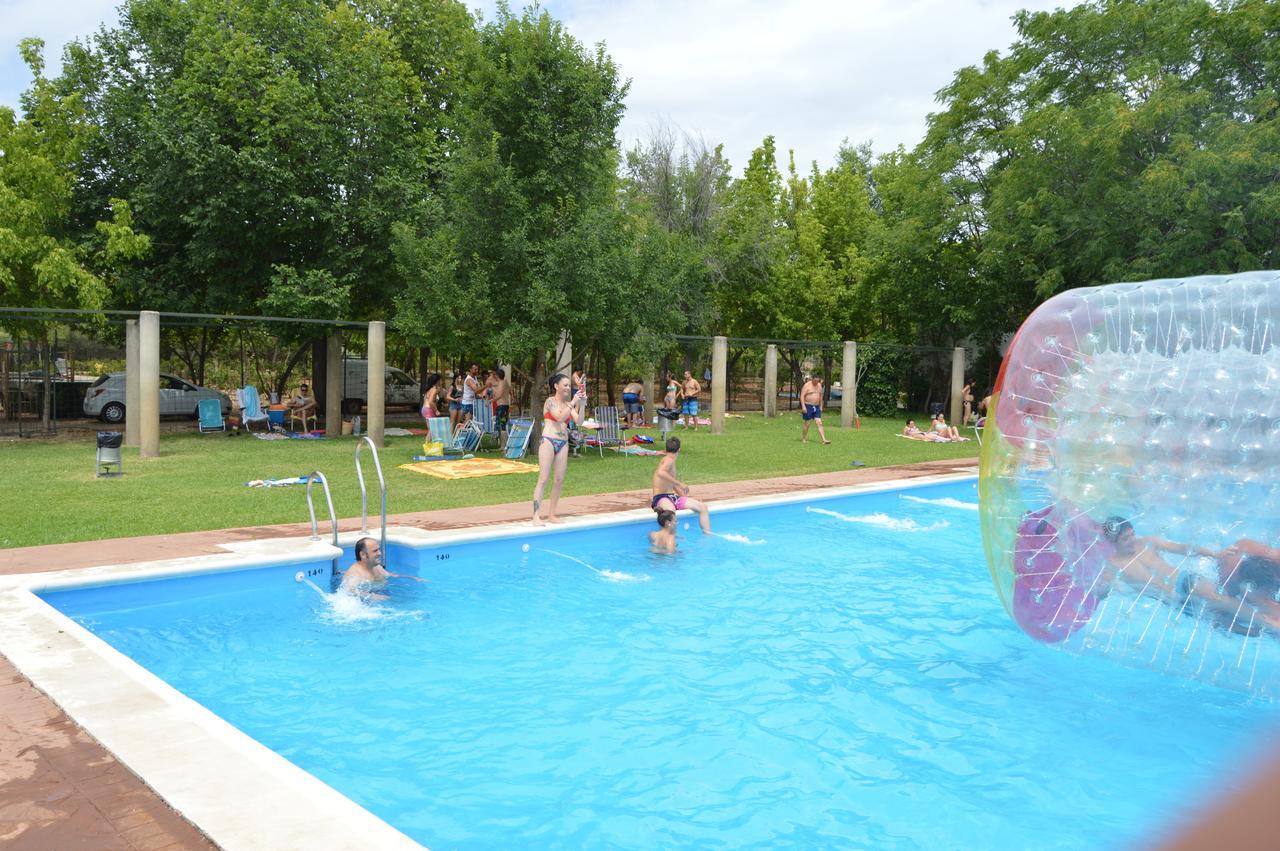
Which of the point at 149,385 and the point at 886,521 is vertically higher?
the point at 149,385

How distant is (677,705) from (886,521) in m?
7.12

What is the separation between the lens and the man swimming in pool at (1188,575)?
5059 millimetres

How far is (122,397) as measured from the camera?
24047mm

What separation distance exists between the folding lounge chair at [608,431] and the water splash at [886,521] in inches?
244

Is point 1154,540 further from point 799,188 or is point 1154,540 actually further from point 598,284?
point 799,188

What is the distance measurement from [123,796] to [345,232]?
18331 millimetres

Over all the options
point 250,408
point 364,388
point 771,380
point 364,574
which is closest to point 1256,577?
point 364,574

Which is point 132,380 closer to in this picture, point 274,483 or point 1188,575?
point 274,483

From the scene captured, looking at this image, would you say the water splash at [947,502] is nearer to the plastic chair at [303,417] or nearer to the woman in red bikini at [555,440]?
the woman in red bikini at [555,440]

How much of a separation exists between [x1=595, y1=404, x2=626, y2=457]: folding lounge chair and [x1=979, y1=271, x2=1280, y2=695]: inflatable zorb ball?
41.0 ft

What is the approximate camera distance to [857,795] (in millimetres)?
5422

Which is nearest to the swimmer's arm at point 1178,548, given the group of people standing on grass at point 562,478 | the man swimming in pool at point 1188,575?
the man swimming in pool at point 1188,575

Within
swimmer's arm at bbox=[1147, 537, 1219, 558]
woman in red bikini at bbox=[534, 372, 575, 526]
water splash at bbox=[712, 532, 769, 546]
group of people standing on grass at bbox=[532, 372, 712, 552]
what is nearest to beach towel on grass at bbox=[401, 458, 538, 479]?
group of people standing on grass at bbox=[532, 372, 712, 552]

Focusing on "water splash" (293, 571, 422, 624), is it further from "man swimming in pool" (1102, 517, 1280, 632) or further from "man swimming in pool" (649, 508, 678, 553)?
"man swimming in pool" (1102, 517, 1280, 632)
